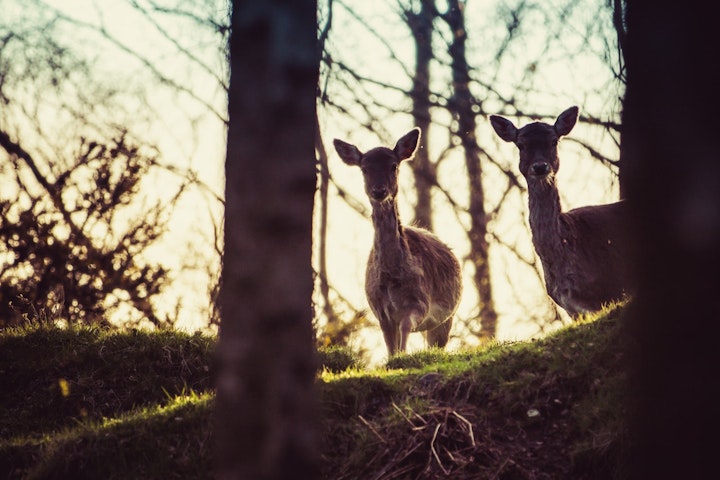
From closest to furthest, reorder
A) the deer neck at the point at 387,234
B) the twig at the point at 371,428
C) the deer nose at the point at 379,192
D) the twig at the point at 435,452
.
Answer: the twig at the point at 435,452
the twig at the point at 371,428
the deer nose at the point at 379,192
the deer neck at the point at 387,234

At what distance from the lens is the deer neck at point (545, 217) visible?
390 inches

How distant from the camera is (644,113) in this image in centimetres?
249

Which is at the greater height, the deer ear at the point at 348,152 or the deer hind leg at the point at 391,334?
the deer ear at the point at 348,152

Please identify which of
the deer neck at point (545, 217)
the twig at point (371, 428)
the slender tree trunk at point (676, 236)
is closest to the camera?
the slender tree trunk at point (676, 236)

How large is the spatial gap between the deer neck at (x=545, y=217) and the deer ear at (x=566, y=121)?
60cm

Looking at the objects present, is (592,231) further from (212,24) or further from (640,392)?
(212,24)

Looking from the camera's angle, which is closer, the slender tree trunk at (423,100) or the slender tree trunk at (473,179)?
the slender tree trunk at (473,179)

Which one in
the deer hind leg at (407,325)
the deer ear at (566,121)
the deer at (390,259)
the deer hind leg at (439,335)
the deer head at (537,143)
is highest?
the deer ear at (566,121)

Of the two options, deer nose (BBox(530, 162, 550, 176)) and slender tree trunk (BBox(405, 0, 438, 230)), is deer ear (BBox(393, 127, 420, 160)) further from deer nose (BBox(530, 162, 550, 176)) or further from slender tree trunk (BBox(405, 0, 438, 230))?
slender tree trunk (BBox(405, 0, 438, 230))

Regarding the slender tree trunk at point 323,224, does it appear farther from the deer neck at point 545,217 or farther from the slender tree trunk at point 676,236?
the slender tree trunk at point 676,236

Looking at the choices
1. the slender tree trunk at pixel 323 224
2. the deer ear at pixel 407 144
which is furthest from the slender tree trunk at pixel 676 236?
the slender tree trunk at pixel 323 224

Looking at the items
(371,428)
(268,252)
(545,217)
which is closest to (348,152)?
(545,217)

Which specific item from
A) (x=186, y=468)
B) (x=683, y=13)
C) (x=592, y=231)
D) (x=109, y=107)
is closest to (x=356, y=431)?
(x=186, y=468)

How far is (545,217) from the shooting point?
32.9 ft
